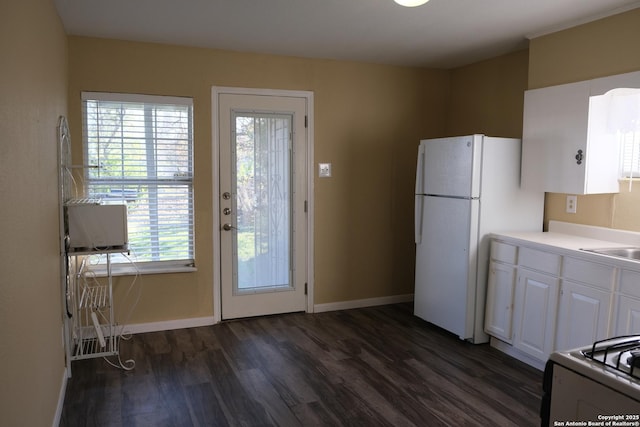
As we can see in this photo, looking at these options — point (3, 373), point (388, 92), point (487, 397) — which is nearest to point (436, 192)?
point (388, 92)

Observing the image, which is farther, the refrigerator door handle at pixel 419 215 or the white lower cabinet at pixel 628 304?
the refrigerator door handle at pixel 419 215

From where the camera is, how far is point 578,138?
331 cm

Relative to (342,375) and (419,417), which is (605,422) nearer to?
(419,417)

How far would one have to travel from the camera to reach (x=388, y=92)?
4785mm

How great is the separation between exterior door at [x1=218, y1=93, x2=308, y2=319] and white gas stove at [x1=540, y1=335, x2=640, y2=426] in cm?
320

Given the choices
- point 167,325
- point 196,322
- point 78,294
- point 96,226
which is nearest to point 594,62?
point 96,226

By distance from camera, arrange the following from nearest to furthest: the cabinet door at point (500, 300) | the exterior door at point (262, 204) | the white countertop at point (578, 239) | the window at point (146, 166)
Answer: the white countertop at point (578, 239), the cabinet door at point (500, 300), the window at point (146, 166), the exterior door at point (262, 204)

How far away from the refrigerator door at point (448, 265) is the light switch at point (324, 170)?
38.1 inches

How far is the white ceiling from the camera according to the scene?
3012 millimetres

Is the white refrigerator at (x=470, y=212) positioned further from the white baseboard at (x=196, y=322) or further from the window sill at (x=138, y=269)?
the window sill at (x=138, y=269)

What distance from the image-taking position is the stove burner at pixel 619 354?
1269mm

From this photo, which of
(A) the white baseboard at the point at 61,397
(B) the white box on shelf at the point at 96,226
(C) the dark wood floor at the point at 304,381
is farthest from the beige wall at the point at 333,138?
(A) the white baseboard at the point at 61,397

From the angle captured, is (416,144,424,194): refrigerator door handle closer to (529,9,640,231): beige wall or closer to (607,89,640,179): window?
(529,9,640,231): beige wall

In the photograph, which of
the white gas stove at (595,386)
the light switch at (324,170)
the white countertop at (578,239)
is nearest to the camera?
the white gas stove at (595,386)
